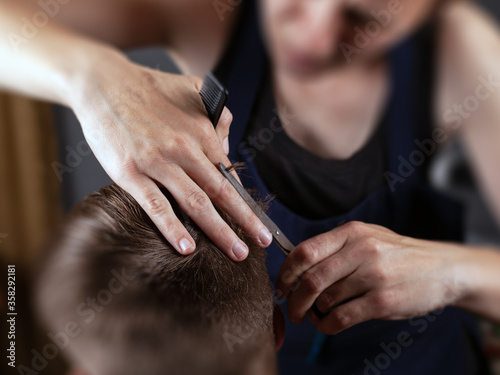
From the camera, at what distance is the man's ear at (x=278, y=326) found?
0.38m

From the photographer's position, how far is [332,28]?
39 cm

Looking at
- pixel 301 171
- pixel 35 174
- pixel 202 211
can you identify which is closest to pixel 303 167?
pixel 301 171

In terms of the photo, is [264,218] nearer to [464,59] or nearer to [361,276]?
[361,276]

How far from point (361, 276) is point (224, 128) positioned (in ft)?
0.54

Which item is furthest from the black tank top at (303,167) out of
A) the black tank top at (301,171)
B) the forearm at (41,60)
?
the forearm at (41,60)

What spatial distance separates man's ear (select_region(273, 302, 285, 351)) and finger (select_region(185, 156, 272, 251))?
63mm

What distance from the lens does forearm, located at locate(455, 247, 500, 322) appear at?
1.49 ft

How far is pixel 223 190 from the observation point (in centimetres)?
34

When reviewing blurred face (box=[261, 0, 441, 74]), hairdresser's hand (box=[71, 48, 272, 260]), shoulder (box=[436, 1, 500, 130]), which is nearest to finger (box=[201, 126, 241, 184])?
hairdresser's hand (box=[71, 48, 272, 260])

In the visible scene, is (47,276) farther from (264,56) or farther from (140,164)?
(264,56)

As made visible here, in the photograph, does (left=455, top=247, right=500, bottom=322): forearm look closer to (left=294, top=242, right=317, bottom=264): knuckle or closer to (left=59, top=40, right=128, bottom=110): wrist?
(left=294, top=242, right=317, bottom=264): knuckle

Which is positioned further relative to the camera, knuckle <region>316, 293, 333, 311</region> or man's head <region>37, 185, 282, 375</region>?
knuckle <region>316, 293, 333, 311</region>

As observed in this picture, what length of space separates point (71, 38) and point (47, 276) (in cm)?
18

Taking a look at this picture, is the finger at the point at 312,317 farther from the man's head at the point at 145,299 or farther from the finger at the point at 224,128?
the finger at the point at 224,128
